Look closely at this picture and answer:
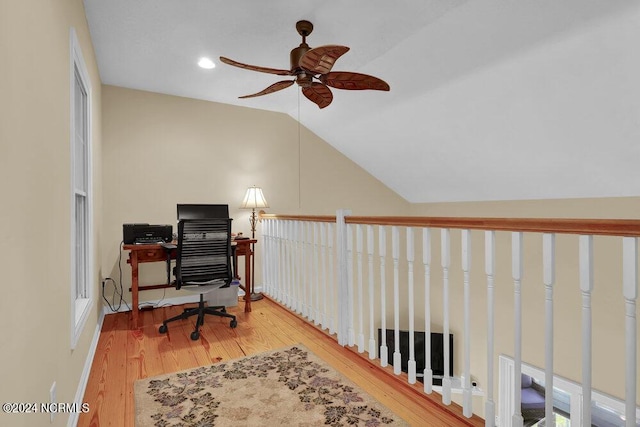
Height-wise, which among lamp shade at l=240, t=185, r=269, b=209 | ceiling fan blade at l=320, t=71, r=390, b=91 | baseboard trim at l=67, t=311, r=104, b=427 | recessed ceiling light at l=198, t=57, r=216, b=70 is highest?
recessed ceiling light at l=198, t=57, r=216, b=70

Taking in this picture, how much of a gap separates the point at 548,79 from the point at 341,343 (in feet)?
8.63

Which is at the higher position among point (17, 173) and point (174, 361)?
point (17, 173)

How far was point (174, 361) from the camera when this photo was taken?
7.75 ft

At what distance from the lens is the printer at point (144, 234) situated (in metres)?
Answer: 3.12

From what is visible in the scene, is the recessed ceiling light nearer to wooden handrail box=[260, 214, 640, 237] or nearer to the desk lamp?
the desk lamp

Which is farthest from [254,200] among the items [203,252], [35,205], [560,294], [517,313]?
[560,294]

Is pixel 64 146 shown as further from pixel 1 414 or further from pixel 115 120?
pixel 115 120

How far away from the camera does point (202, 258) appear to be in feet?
9.52

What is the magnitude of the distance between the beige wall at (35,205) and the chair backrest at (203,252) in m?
1.12

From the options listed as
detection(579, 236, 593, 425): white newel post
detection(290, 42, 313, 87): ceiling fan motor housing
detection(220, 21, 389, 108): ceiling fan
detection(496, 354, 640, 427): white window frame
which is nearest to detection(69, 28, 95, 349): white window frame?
detection(220, 21, 389, 108): ceiling fan

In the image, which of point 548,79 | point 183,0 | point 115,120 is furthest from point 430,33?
point 115,120

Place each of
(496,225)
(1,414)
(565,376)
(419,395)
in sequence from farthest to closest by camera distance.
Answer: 1. (565,376)
2. (419,395)
3. (496,225)
4. (1,414)

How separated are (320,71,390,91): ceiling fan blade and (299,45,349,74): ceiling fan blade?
0.10 metres

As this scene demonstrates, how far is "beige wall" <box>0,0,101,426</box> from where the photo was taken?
91 cm
